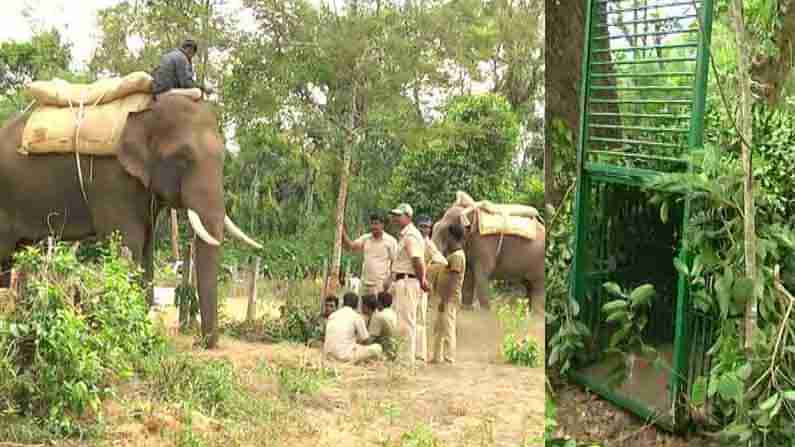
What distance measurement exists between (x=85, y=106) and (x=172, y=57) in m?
0.16

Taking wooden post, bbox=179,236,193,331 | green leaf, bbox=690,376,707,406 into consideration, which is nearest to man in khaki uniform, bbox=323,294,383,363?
wooden post, bbox=179,236,193,331

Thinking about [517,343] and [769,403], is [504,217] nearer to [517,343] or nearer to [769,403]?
[517,343]

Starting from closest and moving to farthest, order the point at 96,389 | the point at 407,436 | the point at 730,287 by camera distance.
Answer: the point at 96,389
the point at 407,436
the point at 730,287

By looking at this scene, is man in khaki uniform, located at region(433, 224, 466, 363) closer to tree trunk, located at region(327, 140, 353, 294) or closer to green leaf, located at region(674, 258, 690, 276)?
tree trunk, located at region(327, 140, 353, 294)

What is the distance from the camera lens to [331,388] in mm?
1539

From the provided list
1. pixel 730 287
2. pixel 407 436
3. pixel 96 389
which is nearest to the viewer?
pixel 96 389

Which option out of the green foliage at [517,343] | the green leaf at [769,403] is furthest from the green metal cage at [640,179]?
the green foliage at [517,343]

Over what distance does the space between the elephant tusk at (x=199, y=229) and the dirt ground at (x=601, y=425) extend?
134 centimetres

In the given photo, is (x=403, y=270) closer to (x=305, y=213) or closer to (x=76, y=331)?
(x=305, y=213)

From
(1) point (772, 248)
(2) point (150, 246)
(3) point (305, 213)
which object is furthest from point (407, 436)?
(1) point (772, 248)

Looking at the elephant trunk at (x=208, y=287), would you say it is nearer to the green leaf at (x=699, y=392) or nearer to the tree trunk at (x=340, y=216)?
the tree trunk at (x=340, y=216)

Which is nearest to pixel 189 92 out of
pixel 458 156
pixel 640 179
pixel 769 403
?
pixel 458 156

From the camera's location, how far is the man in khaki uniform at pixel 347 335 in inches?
59.3

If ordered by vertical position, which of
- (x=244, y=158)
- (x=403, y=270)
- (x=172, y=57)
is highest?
(x=172, y=57)
